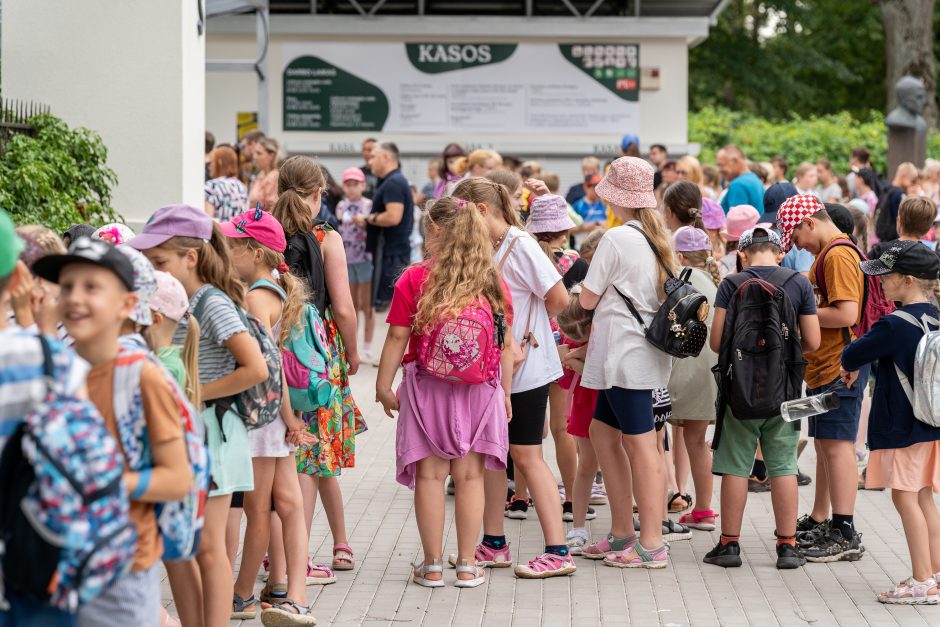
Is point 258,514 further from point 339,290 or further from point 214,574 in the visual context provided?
point 339,290

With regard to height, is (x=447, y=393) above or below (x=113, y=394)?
below

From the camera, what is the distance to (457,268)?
598cm

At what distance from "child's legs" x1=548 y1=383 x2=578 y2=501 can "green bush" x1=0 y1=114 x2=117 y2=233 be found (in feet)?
10.6

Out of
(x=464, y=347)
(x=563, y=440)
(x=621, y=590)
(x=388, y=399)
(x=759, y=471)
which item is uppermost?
(x=464, y=347)

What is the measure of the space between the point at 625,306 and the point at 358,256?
7.32m

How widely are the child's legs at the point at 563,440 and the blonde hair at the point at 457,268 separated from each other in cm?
179

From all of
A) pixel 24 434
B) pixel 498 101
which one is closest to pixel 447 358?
pixel 24 434

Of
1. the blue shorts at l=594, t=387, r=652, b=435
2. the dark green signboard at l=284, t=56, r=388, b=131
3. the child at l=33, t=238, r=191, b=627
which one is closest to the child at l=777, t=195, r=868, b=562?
the blue shorts at l=594, t=387, r=652, b=435

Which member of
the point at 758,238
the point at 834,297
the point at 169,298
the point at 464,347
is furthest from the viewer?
the point at 834,297

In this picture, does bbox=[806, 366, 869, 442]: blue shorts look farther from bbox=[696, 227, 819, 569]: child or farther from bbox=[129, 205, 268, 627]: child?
bbox=[129, 205, 268, 627]: child

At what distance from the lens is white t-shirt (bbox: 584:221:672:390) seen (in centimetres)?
648

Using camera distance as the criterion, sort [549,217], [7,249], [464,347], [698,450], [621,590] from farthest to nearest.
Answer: [549,217] → [698,450] → [621,590] → [464,347] → [7,249]

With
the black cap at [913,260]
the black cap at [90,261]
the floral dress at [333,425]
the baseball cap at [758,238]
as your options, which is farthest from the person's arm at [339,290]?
the black cap at [90,261]

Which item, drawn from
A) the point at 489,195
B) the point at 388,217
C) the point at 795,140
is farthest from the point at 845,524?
the point at 795,140
